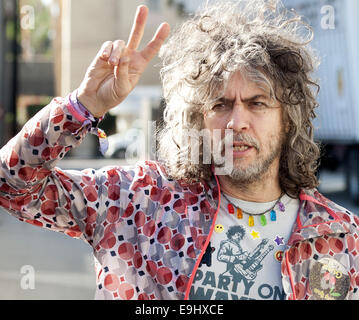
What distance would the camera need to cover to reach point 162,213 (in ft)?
6.93

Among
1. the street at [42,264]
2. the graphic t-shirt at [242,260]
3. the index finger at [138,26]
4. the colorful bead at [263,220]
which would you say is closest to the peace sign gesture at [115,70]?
the index finger at [138,26]

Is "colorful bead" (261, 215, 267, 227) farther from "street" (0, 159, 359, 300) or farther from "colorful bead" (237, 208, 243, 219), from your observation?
"street" (0, 159, 359, 300)

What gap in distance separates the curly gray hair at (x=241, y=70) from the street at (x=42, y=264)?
2.03m

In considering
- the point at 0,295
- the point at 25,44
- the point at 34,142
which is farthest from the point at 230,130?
the point at 25,44

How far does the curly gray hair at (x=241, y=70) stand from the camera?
2336 mm

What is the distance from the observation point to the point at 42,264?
19.9ft

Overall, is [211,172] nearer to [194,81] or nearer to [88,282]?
[194,81]

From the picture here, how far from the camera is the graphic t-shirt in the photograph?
Answer: 2051mm

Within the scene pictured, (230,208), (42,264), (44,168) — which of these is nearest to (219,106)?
(230,208)

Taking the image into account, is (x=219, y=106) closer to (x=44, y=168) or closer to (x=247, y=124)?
Answer: (x=247, y=124)

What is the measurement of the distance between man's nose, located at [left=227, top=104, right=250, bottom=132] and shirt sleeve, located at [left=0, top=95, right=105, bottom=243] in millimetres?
602

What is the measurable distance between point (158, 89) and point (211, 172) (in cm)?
1296

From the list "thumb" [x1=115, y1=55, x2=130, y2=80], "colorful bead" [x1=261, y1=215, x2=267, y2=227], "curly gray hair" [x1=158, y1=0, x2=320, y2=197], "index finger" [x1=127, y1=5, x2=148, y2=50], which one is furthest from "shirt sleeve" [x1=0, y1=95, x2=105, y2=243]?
"colorful bead" [x1=261, y1=215, x2=267, y2=227]

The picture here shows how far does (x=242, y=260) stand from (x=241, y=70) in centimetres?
75
